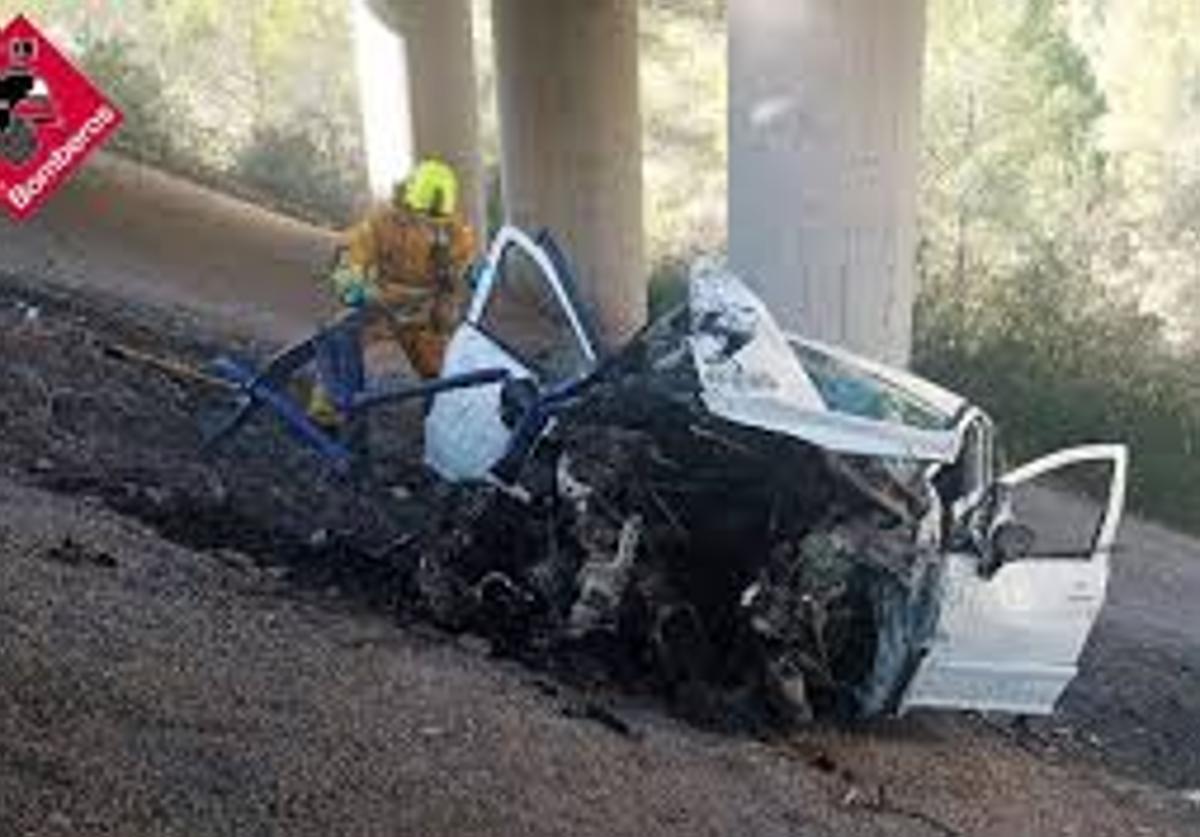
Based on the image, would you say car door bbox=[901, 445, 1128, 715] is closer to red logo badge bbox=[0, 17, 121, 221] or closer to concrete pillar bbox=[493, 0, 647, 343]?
red logo badge bbox=[0, 17, 121, 221]

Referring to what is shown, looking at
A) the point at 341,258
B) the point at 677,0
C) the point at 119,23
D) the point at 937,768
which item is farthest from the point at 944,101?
the point at 937,768

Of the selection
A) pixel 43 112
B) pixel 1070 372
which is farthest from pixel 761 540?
pixel 1070 372

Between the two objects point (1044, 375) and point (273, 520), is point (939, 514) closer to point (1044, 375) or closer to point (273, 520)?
point (273, 520)

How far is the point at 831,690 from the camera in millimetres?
10023

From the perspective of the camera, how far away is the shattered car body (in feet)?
31.9

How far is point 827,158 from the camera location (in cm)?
1551

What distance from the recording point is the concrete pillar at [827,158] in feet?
50.2

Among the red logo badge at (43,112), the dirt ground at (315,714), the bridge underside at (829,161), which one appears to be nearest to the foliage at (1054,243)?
the bridge underside at (829,161)

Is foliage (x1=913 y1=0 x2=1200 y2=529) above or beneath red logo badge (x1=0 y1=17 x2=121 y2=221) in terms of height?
beneath

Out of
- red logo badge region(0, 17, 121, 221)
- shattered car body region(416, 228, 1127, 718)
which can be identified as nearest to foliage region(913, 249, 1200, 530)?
shattered car body region(416, 228, 1127, 718)

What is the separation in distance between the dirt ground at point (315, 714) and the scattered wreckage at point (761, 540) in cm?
32

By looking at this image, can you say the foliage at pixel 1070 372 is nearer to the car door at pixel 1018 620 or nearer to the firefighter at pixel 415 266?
the firefighter at pixel 415 266

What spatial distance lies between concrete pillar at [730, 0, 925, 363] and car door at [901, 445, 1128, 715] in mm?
5373

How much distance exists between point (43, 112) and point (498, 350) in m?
2.53
